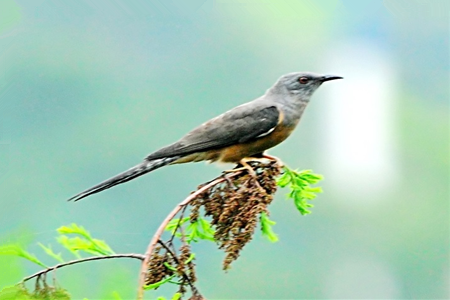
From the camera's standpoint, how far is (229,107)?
30391mm

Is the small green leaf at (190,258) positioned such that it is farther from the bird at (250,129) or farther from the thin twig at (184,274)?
the bird at (250,129)

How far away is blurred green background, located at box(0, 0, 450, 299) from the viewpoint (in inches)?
1071

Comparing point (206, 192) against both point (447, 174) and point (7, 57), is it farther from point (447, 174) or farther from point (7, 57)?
point (7, 57)

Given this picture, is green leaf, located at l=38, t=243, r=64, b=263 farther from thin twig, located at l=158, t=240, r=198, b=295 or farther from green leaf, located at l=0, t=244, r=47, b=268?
thin twig, located at l=158, t=240, r=198, b=295

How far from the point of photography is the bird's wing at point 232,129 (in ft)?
10.3

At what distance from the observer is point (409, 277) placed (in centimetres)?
3128

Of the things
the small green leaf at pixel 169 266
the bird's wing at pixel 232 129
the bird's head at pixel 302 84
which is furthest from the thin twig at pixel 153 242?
the bird's head at pixel 302 84

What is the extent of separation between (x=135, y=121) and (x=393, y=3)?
30.0m

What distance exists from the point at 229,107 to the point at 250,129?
27.2 metres

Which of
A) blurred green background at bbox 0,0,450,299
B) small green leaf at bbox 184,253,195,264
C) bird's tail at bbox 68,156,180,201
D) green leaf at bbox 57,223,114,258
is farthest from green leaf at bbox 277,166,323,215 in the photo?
blurred green background at bbox 0,0,450,299

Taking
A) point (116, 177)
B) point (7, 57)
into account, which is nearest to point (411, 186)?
point (7, 57)

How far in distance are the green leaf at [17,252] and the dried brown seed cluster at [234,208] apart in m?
0.53

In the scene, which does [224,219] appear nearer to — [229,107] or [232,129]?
Result: [232,129]

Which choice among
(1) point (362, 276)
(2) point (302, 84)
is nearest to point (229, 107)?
(1) point (362, 276)
